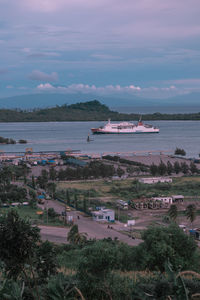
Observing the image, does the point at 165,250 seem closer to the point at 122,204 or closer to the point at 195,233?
the point at 195,233

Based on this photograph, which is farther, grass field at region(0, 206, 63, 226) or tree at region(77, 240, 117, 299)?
grass field at region(0, 206, 63, 226)

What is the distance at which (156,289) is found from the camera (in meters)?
2.59

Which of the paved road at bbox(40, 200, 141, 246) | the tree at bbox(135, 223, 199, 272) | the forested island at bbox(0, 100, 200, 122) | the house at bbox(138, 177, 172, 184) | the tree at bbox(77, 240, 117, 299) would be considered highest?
the forested island at bbox(0, 100, 200, 122)

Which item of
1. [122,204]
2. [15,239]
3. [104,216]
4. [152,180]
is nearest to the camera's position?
[15,239]

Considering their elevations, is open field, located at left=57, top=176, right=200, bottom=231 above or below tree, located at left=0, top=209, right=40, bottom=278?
below

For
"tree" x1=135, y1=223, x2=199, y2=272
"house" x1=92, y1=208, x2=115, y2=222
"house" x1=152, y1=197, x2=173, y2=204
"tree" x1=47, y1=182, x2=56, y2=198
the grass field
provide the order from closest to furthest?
"tree" x1=135, y1=223, x2=199, y2=272 → the grass field → "house" x1=92, y1=208, x2=115, y2=222 → "house" x1=152, y1=197, x2=173, y2=204 → "tree" x1=47, y1=182, x2=56, y2=198

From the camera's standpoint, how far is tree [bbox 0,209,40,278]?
2.47 meters

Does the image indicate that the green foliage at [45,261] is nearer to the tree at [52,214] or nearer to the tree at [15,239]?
the tree at [15,239]

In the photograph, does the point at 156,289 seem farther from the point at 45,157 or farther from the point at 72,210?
the point at 45,157

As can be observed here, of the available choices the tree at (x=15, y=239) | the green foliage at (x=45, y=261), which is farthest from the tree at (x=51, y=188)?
the tree at (x=15, y=239)

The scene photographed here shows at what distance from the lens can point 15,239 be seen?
2480 mm

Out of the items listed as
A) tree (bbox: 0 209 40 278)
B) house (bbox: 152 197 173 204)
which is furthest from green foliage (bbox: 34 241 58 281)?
house (bbox: 152 197 173 204)

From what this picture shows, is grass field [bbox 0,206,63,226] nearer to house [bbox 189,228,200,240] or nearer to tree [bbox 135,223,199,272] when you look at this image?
house [bbox 189,228,200,240]

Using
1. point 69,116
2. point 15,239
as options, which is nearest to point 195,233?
point 15,239
